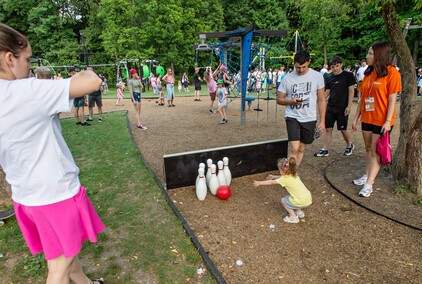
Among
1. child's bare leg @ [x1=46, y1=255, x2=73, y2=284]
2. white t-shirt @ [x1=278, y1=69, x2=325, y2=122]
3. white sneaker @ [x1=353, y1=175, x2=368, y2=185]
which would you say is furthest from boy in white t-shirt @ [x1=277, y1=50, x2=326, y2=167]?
child's bare leg @ [x1=46, y1=255, x2=73, y2=284]

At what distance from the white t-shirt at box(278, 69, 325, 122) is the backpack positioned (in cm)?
92

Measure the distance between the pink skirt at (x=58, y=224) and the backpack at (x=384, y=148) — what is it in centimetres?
344

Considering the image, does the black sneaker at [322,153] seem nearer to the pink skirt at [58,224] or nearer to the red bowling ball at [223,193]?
the red bowling ball at [223,193]

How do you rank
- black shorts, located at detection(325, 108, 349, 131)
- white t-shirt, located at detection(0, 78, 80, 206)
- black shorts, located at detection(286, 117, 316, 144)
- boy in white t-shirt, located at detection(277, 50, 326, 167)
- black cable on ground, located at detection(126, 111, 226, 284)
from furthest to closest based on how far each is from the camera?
black shorts, located at detection(325, 108, 349, 131)
black shorts, located at detection(286, 117, 316, 144)
boy in white t-shirt, located at detection(277, 50, 326, 167)
black cable on ground, located at detection(126, 111, 226, 284)
white t-shirt, located at detection(0, 78, 80, 206)

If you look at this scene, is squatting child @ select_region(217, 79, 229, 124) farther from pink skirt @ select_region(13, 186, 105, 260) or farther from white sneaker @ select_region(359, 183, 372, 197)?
pink skirt @ select_region(13, 186, 105, 260)

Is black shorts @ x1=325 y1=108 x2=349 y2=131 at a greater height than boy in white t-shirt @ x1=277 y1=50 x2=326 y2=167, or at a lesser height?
lesser

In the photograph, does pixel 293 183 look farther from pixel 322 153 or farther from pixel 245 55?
pixel 245 55

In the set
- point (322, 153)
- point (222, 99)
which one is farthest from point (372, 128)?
point (222, 99)

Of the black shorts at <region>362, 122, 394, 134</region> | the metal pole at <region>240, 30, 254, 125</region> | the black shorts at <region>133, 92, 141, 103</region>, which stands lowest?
the black shorts at <region>362, 122, 394, 134</region>

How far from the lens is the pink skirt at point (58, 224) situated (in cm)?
152

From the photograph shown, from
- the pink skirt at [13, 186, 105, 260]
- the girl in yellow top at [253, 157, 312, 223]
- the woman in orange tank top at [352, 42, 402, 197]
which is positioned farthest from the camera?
the woman in orange tank top at [352, 42, 402, 197]

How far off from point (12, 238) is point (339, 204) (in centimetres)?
401

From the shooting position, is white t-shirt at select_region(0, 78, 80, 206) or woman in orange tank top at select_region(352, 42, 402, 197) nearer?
white t-shirt at select_region(0, 78, 80, 206)

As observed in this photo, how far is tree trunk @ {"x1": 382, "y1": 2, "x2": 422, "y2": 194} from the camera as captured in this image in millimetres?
3672
